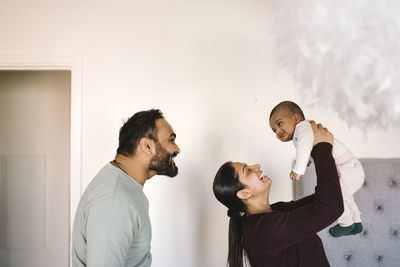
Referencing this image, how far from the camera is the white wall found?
90.3 inches

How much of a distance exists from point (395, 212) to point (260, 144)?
2.91 feet

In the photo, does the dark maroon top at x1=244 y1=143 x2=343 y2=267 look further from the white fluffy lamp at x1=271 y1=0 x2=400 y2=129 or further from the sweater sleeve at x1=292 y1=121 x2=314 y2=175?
the white fluffy lamp at x1=271 y1=0 x2=400 y2=129

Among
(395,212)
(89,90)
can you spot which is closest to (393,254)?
(395,212)

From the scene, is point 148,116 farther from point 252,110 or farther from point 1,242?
point 1,242

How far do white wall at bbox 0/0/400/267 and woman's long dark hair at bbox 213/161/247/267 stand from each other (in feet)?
2.69

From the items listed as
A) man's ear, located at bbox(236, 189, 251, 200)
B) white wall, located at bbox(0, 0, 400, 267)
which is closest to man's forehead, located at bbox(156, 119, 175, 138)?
man's ear, located at bbox(236, 189, 251, 200)

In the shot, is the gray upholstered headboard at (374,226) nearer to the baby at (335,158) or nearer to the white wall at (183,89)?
the white wall at (183,89)

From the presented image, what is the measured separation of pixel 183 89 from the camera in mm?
2322

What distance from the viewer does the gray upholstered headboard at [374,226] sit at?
2.14 meters

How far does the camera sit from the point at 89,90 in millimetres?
2316

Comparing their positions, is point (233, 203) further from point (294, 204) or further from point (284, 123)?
point (284, 123)

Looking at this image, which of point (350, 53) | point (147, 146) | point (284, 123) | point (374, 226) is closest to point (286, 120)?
point (284, 123)

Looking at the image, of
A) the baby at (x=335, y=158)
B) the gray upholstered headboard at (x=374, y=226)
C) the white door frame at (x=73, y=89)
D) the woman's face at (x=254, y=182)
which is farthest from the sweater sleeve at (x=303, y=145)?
the white door frame at (x=73, y=89)

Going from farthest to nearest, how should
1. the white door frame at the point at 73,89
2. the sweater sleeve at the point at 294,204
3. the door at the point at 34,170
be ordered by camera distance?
the door at the point at 34,170, the white door frame at the point at 73,89, the sweater sleeve at the point at 294,204
